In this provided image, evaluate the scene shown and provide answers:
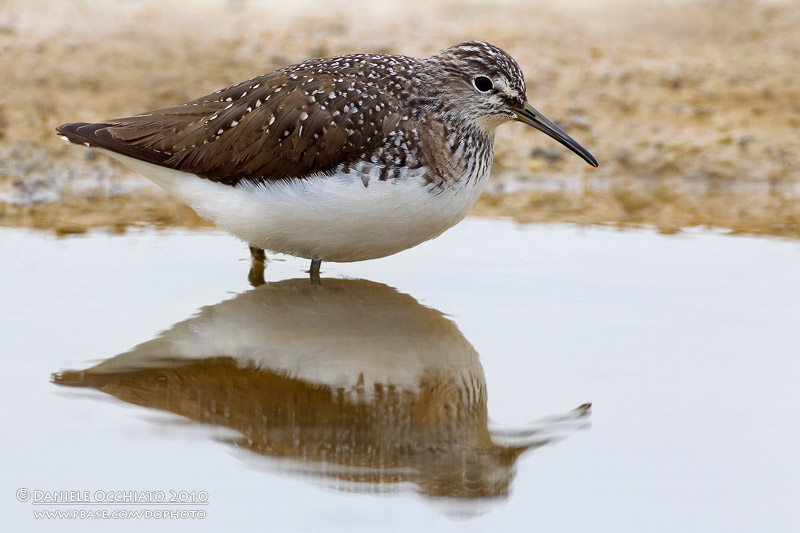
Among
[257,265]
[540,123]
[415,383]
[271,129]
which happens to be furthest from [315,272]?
[415,383]

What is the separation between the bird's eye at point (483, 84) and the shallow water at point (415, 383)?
1.47 metres

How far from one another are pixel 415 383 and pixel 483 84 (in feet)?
9.41

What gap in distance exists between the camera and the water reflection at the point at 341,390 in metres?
5.16

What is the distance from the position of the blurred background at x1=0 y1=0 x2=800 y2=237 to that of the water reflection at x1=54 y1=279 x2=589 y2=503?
295 cm

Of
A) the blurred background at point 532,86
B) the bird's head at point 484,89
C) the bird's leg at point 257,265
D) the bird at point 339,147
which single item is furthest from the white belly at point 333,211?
the blurred background at point 532,86

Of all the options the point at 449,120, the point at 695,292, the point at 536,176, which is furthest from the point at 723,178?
the point at 449,120

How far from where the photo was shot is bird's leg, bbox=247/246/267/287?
27.4 feet

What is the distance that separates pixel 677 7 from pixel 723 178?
4.34 m

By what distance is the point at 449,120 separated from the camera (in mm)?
7891

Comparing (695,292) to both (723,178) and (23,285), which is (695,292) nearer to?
(723,178)

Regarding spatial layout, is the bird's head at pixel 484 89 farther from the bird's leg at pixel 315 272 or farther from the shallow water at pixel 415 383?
the bird's leg at pixel 315 272

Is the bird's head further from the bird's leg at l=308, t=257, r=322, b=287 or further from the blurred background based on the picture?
the blurred background

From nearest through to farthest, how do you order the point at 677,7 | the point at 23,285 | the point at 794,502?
the point at 794,502, the point at 23,285, the point at 677,7

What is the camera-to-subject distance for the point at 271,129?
774cm
